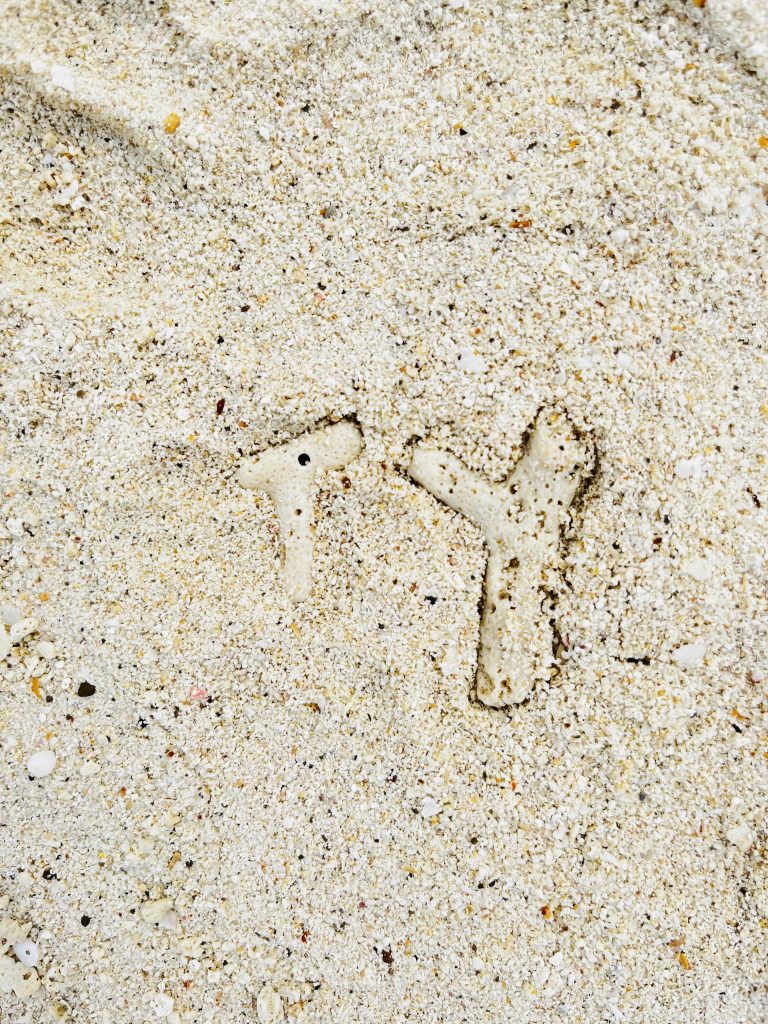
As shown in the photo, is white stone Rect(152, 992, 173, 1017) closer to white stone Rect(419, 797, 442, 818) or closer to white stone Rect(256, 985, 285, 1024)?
white stone Rect(256, 985, 285, 1024)

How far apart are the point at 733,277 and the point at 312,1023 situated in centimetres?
206

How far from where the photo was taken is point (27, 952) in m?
1.98

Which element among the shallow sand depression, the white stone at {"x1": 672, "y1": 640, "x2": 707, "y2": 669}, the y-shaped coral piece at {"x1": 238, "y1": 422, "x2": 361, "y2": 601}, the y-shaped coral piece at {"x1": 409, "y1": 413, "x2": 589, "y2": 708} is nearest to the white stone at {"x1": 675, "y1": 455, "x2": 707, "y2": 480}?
the shallow sand depression

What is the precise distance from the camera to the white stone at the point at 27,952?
1.98 meters

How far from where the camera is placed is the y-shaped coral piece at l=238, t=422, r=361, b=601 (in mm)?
1959

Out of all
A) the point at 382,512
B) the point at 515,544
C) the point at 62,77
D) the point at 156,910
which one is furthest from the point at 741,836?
the point at 62,77

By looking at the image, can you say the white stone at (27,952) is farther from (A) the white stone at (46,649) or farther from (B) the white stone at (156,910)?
(A) the white stone at (46,649)

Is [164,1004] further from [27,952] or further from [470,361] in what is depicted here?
[470,361]

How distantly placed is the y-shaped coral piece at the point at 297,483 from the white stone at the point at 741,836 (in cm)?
117

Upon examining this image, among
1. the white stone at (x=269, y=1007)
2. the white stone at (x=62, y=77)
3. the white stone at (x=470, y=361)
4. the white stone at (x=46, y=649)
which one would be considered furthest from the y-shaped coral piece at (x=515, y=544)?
the white stone at (x=62, y=77)

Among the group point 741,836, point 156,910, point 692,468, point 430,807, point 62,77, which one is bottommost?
point 156,910

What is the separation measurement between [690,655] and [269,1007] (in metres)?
1.32

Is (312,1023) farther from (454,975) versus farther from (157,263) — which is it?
(157,263)

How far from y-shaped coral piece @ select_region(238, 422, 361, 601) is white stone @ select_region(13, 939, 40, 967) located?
1082 mm
